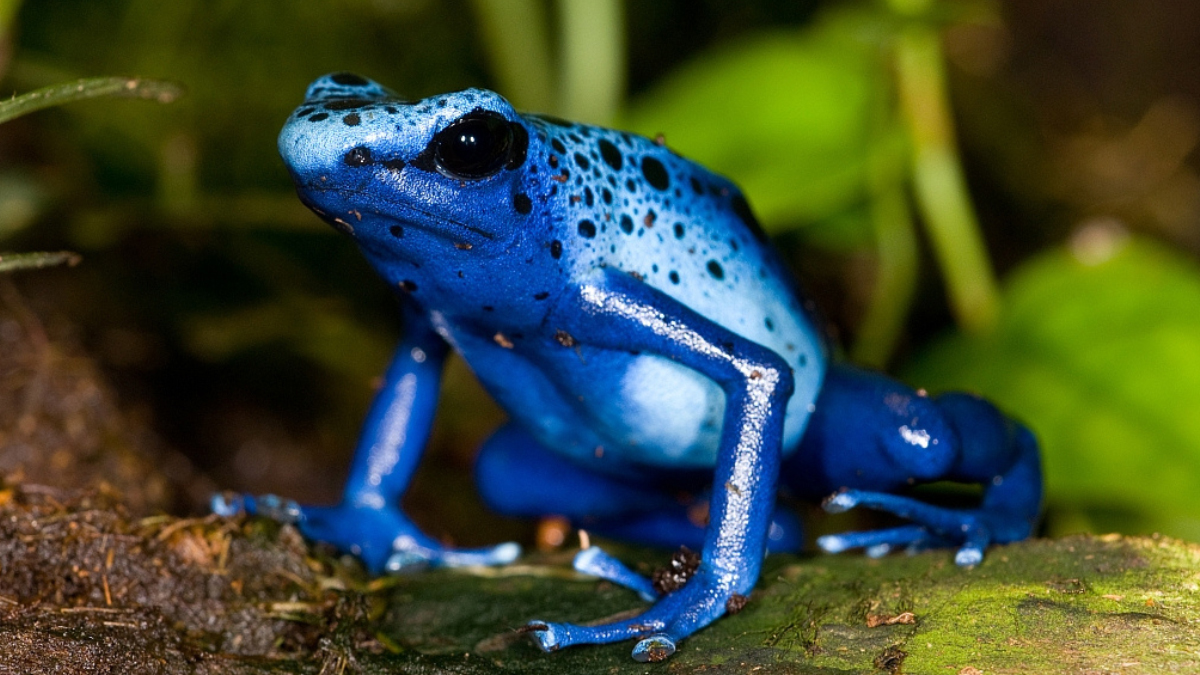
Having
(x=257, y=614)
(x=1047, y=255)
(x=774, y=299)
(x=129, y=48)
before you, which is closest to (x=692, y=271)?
(x=774, y=299)

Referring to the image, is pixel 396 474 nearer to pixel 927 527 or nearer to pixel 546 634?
pixel 546 634

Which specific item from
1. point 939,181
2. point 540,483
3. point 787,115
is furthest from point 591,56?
point 540,483

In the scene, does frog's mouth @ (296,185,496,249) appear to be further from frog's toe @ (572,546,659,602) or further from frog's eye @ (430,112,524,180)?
frog's toe @ (572,546,659,602)

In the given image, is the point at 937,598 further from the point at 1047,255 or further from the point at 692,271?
the point at 1047,255

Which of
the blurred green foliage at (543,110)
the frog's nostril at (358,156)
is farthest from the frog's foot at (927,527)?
the frog's nostril at (358,156)

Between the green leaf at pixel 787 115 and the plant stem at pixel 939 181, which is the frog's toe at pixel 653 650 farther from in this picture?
the plant stem at pixel 939 181

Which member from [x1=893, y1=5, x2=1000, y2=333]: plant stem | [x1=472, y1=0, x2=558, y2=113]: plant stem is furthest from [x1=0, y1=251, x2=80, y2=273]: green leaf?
[x1=893, y1=5, x2=1000, y2=333]: plant stem
